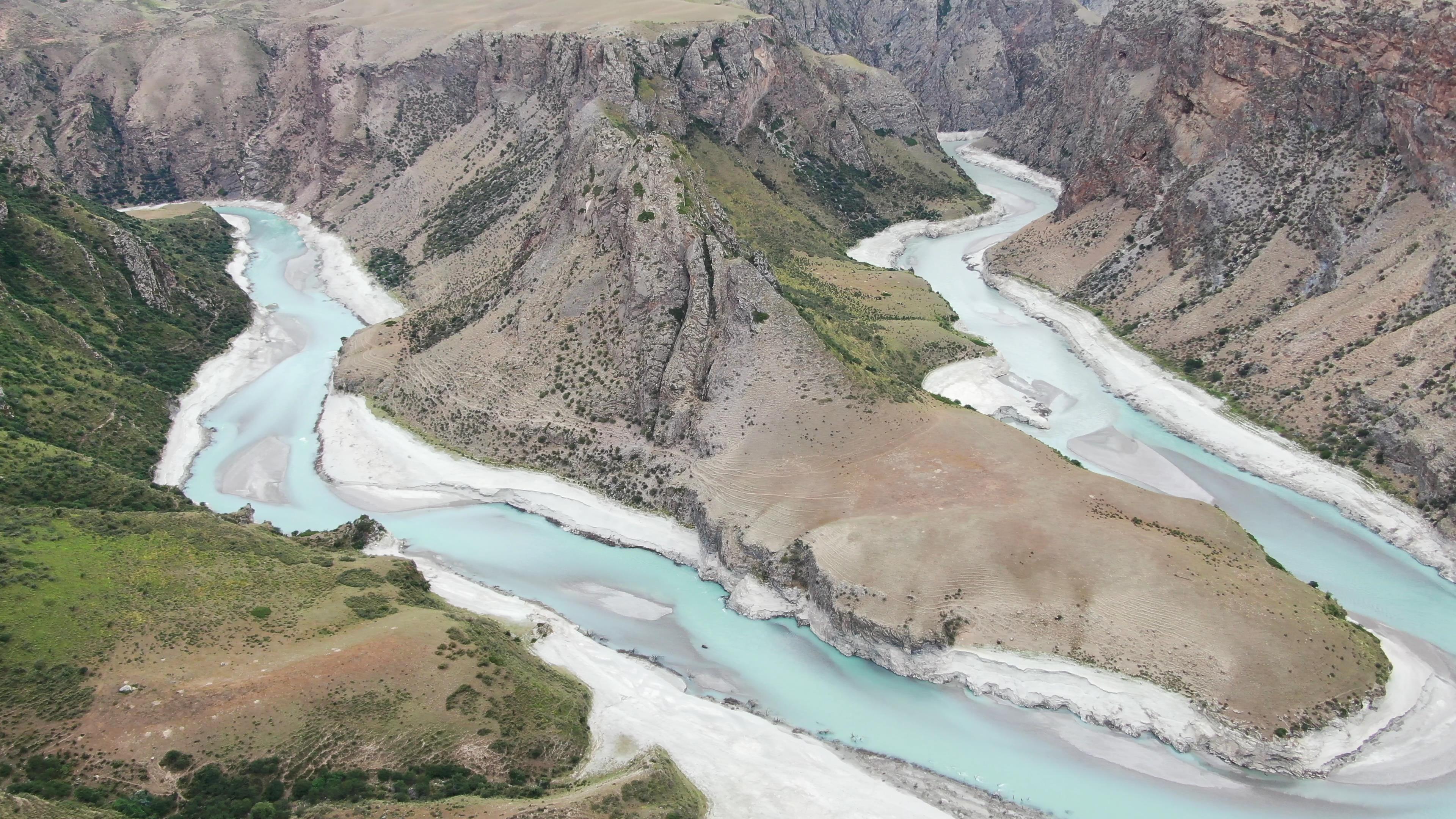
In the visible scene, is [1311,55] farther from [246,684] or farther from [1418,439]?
[246,684]

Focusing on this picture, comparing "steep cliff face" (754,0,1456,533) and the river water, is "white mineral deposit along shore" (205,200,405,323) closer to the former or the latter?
the river water

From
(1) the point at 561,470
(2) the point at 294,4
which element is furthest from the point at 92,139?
(1) the point at 561,470

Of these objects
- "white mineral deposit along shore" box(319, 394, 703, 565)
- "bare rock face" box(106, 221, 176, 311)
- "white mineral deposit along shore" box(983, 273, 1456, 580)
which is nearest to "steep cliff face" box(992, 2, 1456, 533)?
"white mineral deposit along shore" box(983, 273, 1456, 580)

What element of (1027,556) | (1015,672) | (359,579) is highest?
(1027,556)

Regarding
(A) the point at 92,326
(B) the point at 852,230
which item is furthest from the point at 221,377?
(B) the point at 852,230

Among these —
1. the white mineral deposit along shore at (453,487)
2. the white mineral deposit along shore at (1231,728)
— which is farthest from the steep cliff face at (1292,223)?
the white mineral deposit along shore at (453,487)

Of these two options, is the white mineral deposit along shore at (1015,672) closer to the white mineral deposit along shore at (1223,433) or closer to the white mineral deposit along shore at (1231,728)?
the white mineral deposit along shore at (1231,728)

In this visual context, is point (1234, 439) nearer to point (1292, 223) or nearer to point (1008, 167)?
point (1292, 223)
